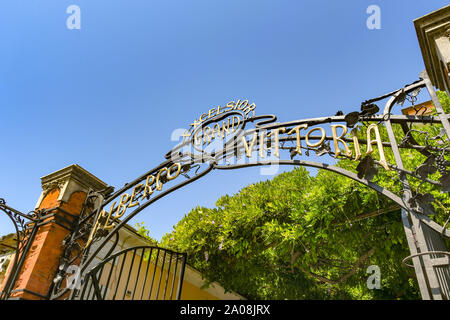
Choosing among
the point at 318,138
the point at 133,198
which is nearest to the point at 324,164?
the point at 318,138

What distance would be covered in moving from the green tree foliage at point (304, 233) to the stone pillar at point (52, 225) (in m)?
3.34

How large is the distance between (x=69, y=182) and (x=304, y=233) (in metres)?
4.53

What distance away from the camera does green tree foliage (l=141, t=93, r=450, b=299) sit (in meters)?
6.24

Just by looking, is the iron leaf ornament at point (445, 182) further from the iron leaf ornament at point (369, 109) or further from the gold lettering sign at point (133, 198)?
the gold lettering sign at point (133, 198)

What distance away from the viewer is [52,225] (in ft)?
16.5

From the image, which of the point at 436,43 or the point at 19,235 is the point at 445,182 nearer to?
the point at 436,43

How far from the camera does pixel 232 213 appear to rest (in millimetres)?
7770

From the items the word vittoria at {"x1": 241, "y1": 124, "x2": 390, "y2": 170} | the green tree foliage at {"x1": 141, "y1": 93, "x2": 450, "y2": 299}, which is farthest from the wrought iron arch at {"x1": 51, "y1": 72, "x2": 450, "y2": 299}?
the green tree foliage at {"x1": 141, "y1": 93, "x2": 450, "y2": 299}

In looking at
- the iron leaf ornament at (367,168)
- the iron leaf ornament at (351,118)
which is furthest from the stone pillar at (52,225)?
the iron leaf ornament at (367,168)

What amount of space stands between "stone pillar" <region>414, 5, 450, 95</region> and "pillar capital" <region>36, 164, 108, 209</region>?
207 inches

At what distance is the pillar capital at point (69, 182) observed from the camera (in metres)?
5.45
